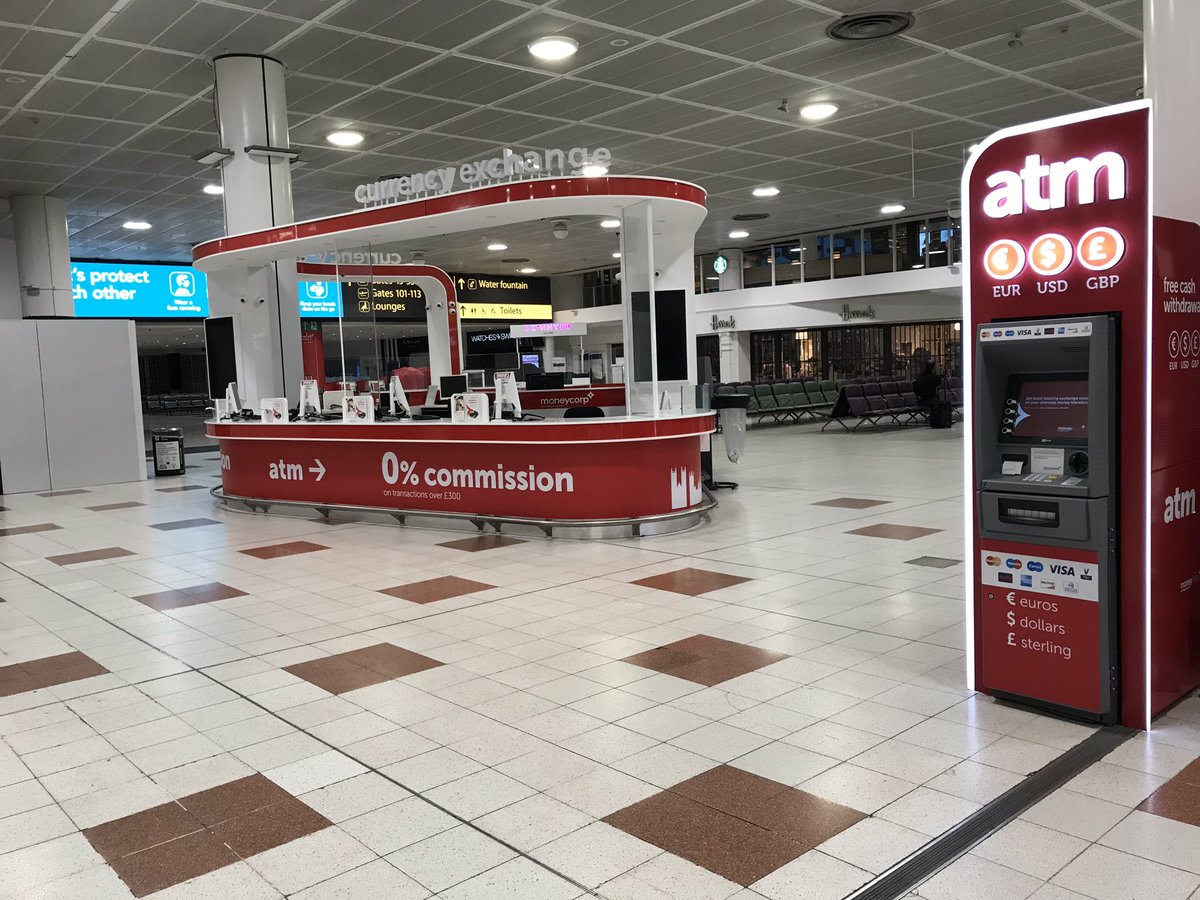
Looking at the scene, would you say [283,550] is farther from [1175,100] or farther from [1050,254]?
[1175,100]

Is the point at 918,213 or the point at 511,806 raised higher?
the point at 918,213

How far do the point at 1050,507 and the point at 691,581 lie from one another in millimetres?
2704

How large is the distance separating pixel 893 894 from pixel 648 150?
10726 millimetres

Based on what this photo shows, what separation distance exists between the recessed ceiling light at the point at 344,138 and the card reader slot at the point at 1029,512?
9.08 m

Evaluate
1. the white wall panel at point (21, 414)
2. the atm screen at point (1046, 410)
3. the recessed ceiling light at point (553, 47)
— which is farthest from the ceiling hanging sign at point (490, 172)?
the white wall panel at point (21, 414)

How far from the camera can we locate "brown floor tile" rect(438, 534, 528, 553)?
22.6 feet

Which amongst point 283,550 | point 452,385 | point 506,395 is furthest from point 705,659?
point 452,385

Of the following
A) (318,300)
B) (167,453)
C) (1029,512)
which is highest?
(318,300)

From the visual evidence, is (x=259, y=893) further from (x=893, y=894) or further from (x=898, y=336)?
(x=898, y=336)

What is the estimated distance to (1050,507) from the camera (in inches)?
123

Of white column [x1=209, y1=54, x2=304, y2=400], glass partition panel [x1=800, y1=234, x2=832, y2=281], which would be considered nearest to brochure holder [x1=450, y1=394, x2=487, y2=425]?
white column [x1=209, y1=54, x2=304, y2=400]

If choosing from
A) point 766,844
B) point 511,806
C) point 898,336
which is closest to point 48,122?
point 511,806

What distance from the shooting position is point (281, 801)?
2.88 meters

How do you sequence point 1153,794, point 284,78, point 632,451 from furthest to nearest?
1. point 284,78
2. point 632,451
3. point 1153,794
